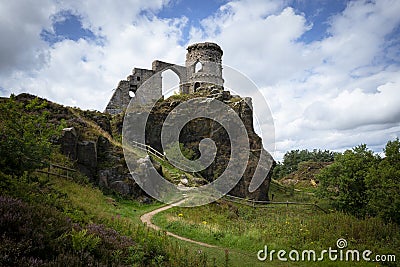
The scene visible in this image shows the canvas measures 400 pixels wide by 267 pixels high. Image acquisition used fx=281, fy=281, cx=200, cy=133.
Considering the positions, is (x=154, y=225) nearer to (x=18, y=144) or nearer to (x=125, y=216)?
(x=125, y=216)

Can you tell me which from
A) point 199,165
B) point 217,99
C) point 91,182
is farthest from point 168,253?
point 217,99

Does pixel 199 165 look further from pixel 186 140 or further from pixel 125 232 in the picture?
pixel 125 232

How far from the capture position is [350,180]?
21719 millimetres

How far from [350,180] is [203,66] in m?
22.5

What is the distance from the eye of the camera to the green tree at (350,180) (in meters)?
21.4

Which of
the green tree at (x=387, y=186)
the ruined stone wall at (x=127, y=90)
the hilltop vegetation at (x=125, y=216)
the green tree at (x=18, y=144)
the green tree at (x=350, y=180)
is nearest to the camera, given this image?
the hilltop vegetation at (x=125, y=216)

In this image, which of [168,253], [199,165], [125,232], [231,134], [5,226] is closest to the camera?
[5,226]

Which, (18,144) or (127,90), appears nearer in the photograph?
(18,144)

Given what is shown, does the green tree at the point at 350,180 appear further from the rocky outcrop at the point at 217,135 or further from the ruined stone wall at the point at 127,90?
the ruined stone wall at the point at 127,90

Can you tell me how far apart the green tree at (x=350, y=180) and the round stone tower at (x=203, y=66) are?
18.4 metres

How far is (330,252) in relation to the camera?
378 inches

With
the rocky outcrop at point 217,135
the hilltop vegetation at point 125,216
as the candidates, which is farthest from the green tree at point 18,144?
the rocky outcrop at point 217,135

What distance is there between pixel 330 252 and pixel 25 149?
34.7 feet

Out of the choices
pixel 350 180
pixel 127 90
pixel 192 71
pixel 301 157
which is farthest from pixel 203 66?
pixel 301 157
